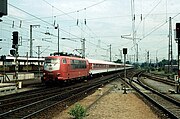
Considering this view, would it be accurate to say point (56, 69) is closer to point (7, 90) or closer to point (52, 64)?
point (52, 64)

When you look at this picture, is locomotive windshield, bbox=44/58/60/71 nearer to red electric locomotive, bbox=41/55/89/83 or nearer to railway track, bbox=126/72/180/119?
red electric locomotive, bbox=41/55/89/83

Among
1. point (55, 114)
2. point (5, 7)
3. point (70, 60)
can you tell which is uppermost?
point (5, 7)

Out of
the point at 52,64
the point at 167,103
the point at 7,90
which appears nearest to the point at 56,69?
the point at 52,64

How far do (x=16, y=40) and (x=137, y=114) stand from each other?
1668 cm

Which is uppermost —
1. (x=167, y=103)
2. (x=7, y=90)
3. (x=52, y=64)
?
(x=52, y=64)

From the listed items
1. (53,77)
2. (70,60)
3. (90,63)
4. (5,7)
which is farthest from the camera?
(90,63)

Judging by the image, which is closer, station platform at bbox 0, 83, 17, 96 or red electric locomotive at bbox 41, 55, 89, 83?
station platform at bbox 0, 83, 17, 96

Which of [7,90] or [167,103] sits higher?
[7,90]

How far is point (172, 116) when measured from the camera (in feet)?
42.1

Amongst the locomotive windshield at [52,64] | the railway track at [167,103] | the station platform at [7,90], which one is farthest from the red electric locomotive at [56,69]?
the railway track at [167,103]

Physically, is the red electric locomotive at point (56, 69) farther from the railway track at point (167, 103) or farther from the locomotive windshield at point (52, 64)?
the railway track at point (167, 103)

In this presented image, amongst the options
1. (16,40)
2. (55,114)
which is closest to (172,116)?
(55,114)

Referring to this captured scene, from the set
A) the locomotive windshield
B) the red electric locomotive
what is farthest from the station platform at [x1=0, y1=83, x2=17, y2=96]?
the locomotive windshield

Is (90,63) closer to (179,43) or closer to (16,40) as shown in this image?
(16,40)
